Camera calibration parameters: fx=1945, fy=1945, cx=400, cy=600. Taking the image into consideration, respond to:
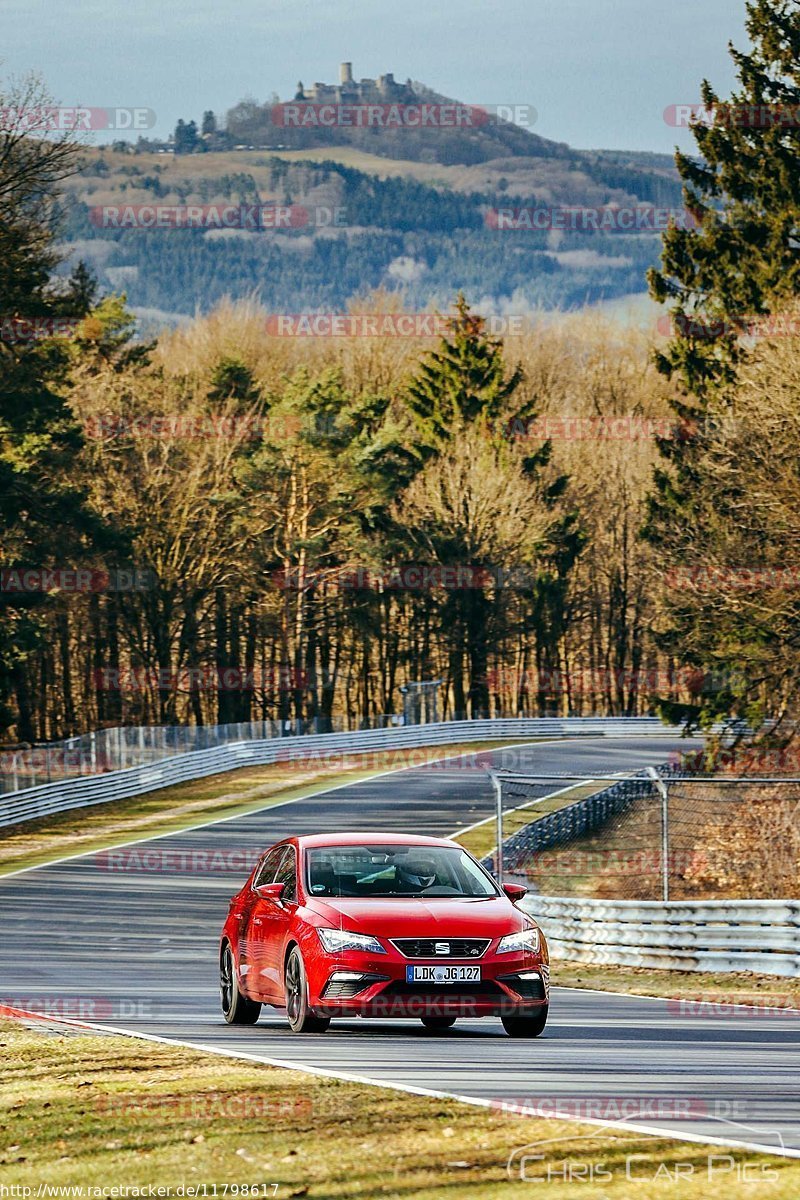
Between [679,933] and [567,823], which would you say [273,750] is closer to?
[567,823]

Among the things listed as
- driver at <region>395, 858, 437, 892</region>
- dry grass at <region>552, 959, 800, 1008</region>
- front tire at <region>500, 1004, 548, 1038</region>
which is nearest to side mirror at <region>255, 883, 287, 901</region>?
driver at <region>395, 858, 437, 892</region>

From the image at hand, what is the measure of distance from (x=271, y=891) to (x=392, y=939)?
178cm

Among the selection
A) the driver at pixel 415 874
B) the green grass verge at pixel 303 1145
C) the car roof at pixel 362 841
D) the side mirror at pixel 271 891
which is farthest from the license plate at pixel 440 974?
the green grass verge at pixel 303 1145

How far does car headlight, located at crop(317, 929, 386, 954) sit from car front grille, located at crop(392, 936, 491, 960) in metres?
0.13

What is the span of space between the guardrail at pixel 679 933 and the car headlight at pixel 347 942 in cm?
756

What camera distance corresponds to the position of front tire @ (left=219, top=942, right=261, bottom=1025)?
15.1 meters

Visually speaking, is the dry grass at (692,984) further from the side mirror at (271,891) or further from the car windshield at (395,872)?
the side mirror at (271,891)

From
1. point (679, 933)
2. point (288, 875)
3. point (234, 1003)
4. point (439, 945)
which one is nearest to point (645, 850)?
point (679, 933)

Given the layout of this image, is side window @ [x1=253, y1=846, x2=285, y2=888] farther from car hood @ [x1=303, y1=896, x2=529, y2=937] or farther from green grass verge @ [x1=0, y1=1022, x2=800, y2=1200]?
green grass verge @ [x1=0, y1=1022, x2=800, y2=1200]

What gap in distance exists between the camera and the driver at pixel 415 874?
14.0m

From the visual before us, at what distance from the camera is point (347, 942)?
42.8 feet

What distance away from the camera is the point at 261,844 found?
141 feet

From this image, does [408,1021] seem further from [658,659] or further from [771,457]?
[658,659]

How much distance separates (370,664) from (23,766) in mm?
37712
